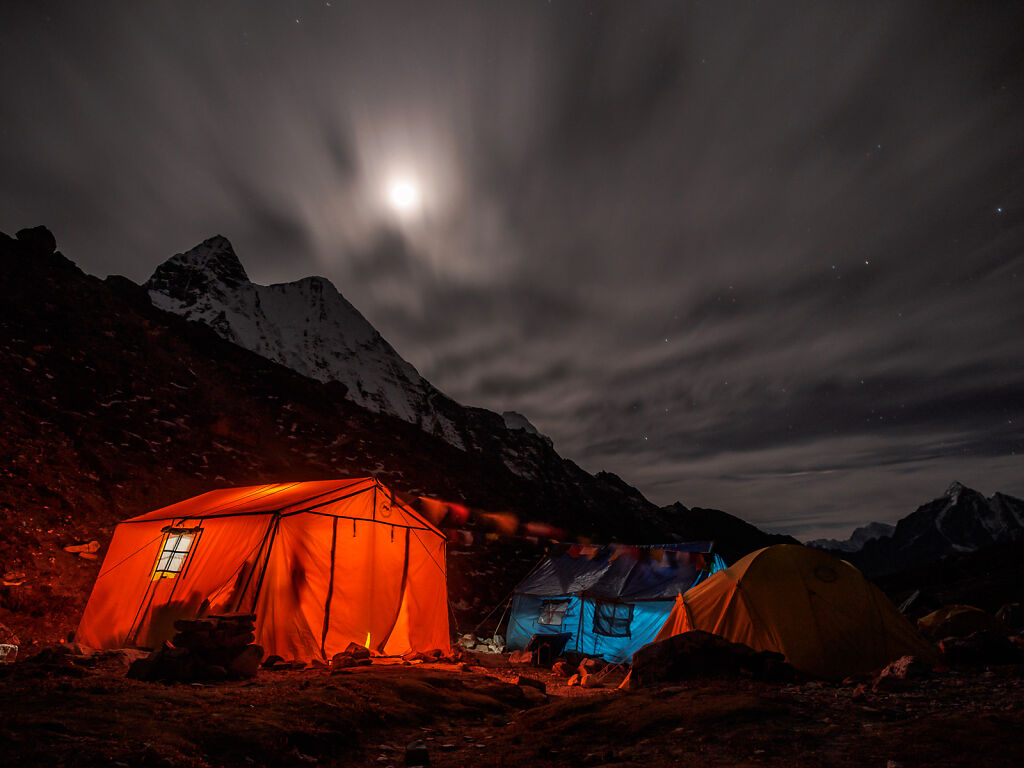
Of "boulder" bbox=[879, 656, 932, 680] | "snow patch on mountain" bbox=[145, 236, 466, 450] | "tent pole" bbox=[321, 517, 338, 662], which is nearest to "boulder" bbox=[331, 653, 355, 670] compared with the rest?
"tent pole" bbox=[321, 517, 338, 662]

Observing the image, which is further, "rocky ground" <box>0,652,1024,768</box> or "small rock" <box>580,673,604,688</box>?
"small rock" <box>580,673,604,688</box>

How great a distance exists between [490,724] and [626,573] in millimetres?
9479

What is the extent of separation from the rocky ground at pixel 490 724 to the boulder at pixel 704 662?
49 centimetres

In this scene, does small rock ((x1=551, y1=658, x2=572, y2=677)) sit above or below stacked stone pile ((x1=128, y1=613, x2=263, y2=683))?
below

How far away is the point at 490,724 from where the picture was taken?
723 cm

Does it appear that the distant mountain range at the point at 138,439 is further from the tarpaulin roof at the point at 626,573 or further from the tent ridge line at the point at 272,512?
the tent ridge line at the point at 272,512

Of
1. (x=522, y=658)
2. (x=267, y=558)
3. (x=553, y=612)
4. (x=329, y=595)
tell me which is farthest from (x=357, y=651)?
(x=553, y=612)

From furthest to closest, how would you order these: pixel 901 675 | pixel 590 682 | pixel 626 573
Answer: pixel 626 573
pixel 590 682
pixel 901 675

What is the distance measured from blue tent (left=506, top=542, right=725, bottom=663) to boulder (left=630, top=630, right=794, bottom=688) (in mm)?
5482

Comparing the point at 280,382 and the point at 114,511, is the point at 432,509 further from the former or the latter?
the point at 280,382

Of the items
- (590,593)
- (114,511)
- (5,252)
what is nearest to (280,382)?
(5,252)

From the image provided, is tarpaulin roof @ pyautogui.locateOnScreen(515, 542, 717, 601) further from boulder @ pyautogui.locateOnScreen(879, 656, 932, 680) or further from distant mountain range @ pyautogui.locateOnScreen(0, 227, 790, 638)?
boulder @ pyautogui.locateOnScreen(879, 656, 932, 680)

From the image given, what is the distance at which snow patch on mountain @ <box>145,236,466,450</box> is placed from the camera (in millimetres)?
98562

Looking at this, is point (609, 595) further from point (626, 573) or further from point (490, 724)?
point (490, 724)
